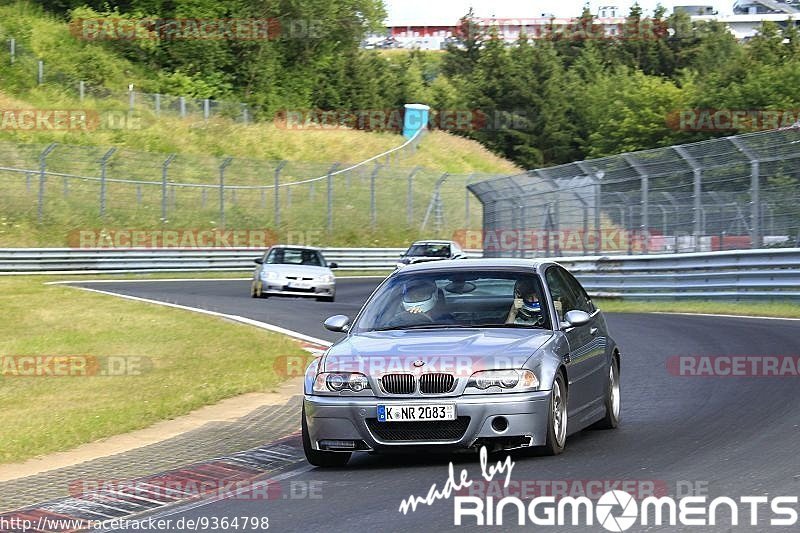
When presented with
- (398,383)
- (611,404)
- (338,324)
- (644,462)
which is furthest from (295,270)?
(644,462)

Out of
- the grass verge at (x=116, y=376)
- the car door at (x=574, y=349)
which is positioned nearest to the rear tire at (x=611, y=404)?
the car door at (x=574, y=349)

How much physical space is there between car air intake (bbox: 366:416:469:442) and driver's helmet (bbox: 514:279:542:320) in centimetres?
140

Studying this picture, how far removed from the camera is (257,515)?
743 centimetres

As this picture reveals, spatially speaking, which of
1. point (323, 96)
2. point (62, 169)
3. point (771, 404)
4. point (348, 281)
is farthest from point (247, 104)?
A: point (771, 404)

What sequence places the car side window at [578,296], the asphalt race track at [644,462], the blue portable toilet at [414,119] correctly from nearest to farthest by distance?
the asphalt race track at [644,462]
the car side window at [578,296]
the blue portable toilet at [414,119]

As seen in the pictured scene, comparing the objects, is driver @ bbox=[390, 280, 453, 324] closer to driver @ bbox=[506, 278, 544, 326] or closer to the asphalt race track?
driver @ bbox=[506, 278, 544, 326]

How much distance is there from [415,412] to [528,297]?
165cm

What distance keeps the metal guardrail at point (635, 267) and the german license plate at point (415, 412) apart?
16213 millimetres

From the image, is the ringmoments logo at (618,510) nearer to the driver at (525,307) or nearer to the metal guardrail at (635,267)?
the driver at (525,307)

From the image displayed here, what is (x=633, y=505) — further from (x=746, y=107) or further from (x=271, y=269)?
(x=746, y=107)

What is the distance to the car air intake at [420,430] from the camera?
28.0ft

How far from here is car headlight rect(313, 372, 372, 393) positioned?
872 centimetres

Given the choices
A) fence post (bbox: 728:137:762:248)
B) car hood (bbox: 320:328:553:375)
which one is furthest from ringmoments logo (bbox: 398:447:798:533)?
fence post (bbox: 728:137:762:248)

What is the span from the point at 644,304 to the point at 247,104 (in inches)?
1777
